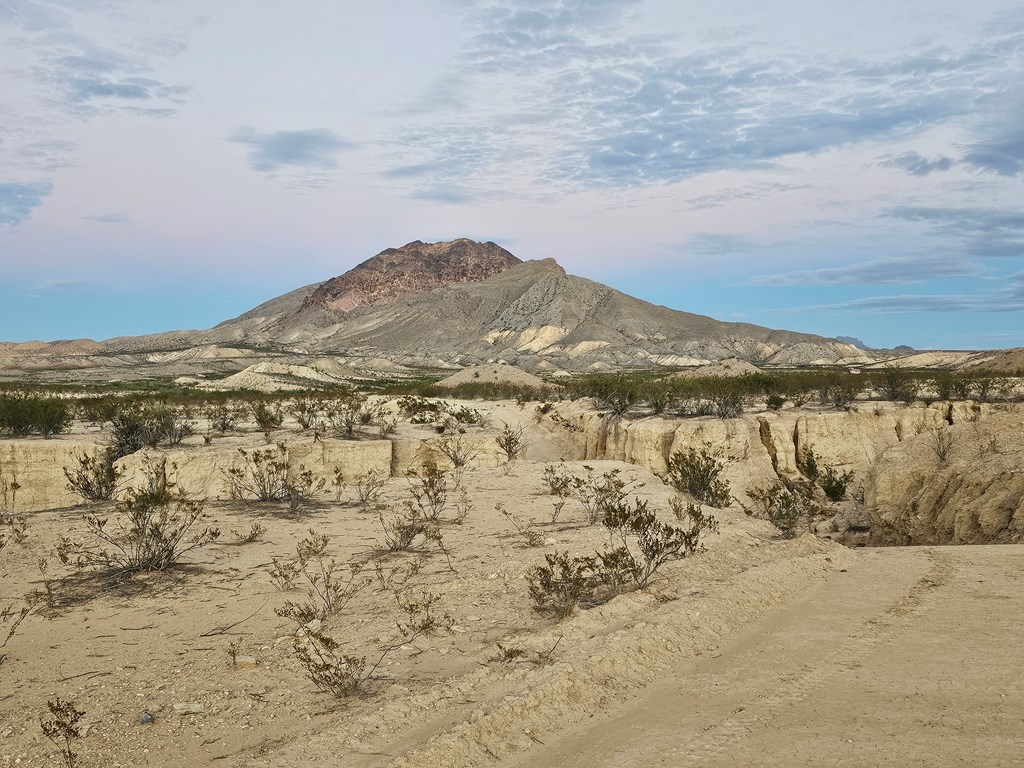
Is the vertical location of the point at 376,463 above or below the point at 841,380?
below

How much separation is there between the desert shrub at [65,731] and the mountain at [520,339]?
90758 mm

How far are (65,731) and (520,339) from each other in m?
125

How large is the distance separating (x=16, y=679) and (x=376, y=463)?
11.3m

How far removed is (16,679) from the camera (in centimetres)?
559

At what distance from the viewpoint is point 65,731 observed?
14.5 ft

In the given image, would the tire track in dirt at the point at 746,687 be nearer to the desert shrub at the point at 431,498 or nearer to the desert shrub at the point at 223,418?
the desert shrub at the point at 431,498

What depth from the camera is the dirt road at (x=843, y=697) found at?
440 centimetres

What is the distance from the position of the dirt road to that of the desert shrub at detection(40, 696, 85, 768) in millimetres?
2598

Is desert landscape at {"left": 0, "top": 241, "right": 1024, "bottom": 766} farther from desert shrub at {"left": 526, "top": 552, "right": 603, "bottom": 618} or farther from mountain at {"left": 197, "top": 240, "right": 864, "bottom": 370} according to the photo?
mountain at {"left": 197, "top": 240, "right": 864, "bottom": 370}

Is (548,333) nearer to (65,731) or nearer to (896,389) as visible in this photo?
(896,389)

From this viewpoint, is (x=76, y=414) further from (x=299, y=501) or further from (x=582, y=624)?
(x=582, y=624)

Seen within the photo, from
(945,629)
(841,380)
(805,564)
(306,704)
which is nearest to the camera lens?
(306,704)

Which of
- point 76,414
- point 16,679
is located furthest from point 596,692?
point 76,414

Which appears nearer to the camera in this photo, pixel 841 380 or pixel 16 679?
pixel 16 679
